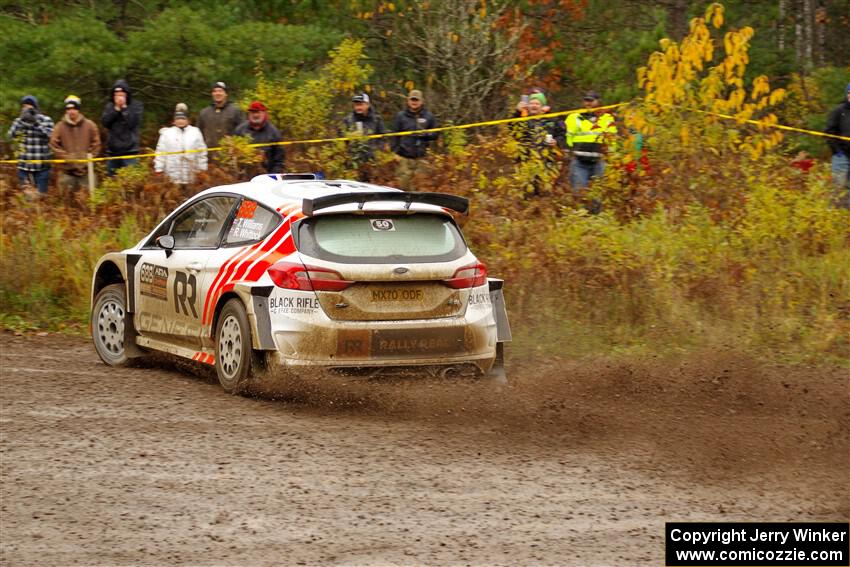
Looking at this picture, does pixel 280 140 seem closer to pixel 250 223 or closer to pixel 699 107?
pixel 699 107

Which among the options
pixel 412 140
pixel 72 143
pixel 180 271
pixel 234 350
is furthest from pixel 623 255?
pixel 72 143

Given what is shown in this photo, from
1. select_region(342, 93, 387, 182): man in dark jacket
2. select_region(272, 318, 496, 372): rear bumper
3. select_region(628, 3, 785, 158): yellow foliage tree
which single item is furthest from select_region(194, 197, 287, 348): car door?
select_region(628, 3, 785, 158): yellow foliage tree

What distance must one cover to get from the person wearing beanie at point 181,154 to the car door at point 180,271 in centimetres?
556

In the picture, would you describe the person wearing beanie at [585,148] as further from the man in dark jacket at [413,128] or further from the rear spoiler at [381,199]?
the rear spoiler at [381,199]

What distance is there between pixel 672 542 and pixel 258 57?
17257 mm

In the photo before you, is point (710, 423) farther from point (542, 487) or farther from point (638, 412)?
point (542, 487)

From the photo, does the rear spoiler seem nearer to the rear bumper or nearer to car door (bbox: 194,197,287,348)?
car door (bbox: 194,197,287,348)

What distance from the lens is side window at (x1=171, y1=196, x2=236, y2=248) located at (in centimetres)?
1136

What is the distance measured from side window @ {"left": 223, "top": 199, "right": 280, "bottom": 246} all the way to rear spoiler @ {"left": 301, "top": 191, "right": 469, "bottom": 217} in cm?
42

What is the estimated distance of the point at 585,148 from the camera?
17203 millimetres

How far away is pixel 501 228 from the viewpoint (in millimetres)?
16016

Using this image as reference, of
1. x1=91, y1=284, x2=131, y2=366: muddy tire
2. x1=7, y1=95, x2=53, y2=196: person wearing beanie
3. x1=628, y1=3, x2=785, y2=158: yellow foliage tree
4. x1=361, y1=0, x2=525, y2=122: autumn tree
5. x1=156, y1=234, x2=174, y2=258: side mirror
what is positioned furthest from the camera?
x1=361, y1=0, x2=525, y2=122: autumn tree

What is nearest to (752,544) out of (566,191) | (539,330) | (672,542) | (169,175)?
(672,542)

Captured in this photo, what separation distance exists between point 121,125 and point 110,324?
21.3 ft
